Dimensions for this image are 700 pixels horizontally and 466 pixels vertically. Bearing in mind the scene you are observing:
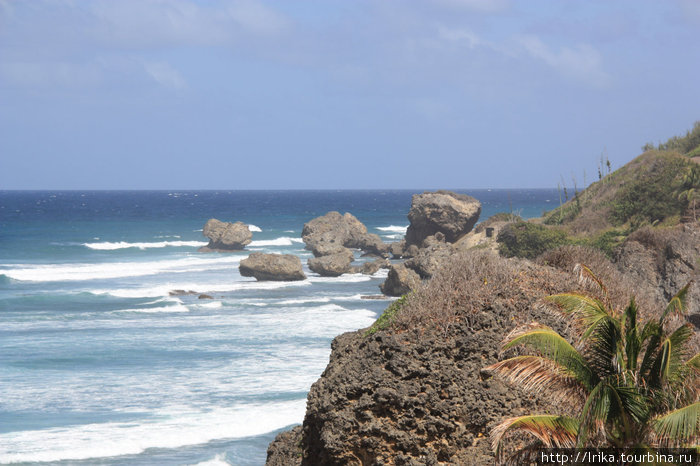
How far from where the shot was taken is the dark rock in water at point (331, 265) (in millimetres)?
46713

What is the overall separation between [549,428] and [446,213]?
44275 mm

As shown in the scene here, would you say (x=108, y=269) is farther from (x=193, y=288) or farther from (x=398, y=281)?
(x=398, y=281)

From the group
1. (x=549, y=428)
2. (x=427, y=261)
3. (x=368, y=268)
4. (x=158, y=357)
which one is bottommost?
(x=158, y=357)

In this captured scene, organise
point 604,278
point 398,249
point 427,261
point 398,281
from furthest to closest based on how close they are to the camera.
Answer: point 398,249
point 427,261
point 398,281
point 604,278

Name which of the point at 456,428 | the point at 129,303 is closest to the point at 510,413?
the point at 456,428

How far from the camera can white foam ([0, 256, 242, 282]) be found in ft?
156

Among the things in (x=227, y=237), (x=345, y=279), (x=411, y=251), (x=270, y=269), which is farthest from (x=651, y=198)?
(x=227, y=237)

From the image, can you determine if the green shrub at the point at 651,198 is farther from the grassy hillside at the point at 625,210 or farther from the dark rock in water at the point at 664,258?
the dark rock in water at the point at 664,258

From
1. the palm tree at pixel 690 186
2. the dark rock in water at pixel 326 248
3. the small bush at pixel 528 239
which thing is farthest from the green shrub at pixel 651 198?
the dark rock in water at pixel 326 248

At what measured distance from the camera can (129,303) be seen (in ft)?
117

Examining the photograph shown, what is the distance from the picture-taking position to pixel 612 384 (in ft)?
20.5

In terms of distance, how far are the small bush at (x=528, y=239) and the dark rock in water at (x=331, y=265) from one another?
11.4m

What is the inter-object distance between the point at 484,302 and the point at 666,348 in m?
3.29

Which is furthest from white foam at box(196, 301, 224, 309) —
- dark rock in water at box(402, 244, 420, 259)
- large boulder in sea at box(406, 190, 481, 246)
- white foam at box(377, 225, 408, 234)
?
white foam at box(377, 225, 408, 234)
